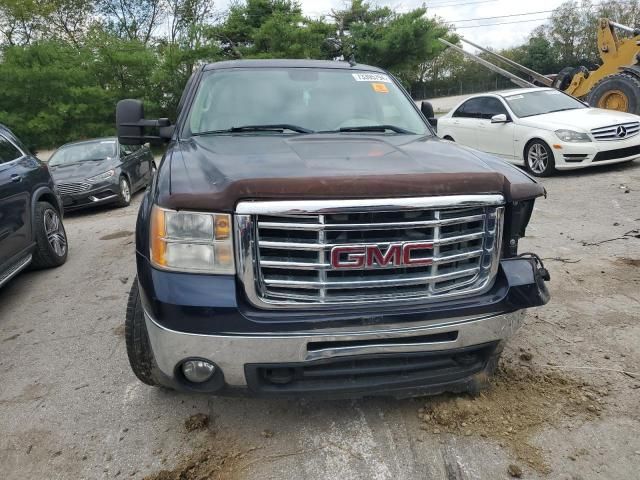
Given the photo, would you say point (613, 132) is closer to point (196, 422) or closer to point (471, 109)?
point (471, 109)

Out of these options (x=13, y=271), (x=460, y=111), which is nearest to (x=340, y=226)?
(x=13, y=271)

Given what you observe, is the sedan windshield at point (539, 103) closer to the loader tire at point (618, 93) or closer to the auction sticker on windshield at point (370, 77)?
the loader tire at point (618, 93)

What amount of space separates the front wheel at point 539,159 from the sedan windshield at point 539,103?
0.74m

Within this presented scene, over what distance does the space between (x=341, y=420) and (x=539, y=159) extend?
7761 millimetres

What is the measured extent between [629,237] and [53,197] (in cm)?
638

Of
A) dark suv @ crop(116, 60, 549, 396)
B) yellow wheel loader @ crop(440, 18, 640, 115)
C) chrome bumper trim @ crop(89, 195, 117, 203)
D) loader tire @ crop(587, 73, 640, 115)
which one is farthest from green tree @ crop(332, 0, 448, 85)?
dark suv @ crop(116, 60, 549, 396)

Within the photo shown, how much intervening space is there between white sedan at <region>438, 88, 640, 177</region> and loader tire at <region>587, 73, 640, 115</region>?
2.61 metres

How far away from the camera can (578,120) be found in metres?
8.60

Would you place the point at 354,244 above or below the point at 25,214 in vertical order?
above

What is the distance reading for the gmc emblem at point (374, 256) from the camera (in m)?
2.07

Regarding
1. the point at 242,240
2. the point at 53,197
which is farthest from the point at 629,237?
the point at 53,197

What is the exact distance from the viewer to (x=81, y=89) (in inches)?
771

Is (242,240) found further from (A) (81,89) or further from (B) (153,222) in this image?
(A) (81,89)

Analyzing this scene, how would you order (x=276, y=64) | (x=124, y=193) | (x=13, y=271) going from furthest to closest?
(x=124, y=193)
(x=13, y=271)
(x=276, y=64)
